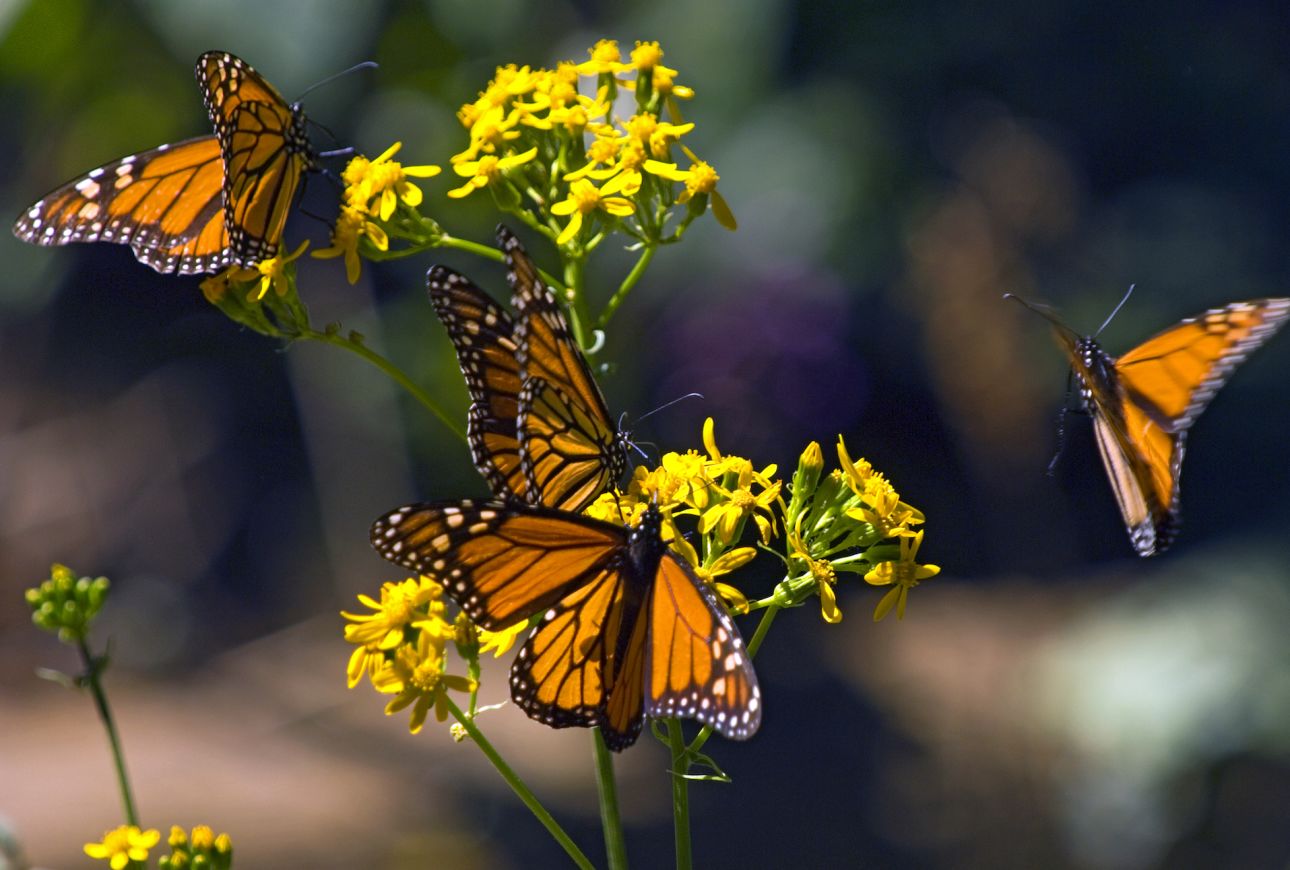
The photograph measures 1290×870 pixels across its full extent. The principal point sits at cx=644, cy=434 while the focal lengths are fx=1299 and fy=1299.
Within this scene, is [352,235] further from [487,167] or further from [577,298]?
[577,298]

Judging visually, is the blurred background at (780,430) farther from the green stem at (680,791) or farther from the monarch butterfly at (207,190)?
the green stem at (680,791)

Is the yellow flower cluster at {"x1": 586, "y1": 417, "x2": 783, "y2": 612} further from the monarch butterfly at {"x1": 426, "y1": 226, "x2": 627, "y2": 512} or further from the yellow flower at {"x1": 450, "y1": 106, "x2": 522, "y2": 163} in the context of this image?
the yellow flower at {"x1": 450, "y1": 106, "x2": 522, "y2": 163}

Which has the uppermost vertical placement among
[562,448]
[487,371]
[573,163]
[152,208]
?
[152,208]

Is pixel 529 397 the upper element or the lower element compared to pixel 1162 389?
upper

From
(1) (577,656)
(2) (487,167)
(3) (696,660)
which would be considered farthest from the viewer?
(2) (487,167)

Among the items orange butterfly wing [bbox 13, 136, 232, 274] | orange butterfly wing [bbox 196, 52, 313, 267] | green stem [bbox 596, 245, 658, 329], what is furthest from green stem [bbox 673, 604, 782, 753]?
orange butterfly wing [bbox 13, 136, 232, 274]

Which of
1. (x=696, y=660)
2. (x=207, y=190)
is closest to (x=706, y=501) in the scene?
(x=696, y=660)
